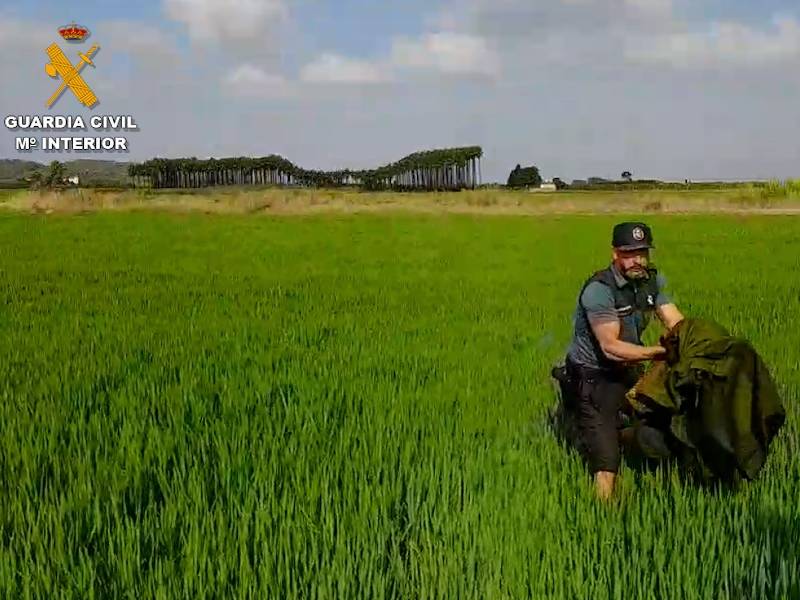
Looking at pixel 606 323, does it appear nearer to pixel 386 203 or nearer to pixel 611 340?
pixel 611 340

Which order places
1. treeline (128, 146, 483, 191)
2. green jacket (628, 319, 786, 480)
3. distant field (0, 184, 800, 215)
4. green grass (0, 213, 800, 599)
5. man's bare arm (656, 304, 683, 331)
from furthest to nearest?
treeline (128, 146, 483, 191) < distant field (0, 184, 800, 215) < man's bare arm (656, 304, 683, 331) < green jacket (628, 319, 786, 480) < green grass (0, 213, 800, 599)

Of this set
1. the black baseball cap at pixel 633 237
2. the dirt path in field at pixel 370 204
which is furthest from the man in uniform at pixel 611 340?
the dirt path in field at pixel 370 204

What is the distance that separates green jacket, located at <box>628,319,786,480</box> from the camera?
3.25m

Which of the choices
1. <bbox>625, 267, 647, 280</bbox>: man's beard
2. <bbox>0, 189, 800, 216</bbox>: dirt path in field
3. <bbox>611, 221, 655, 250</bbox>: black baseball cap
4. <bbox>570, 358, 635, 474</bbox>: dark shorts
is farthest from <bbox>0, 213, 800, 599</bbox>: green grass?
<bbox>0, 189, 800, 216</bbox>: dirt path in field

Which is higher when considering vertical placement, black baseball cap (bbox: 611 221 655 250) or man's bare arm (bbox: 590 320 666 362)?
black baseball cap (bbox: 611 221 655 250)

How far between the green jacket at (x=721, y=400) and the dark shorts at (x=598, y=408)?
351 mm

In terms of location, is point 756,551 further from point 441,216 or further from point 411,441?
point 441,216

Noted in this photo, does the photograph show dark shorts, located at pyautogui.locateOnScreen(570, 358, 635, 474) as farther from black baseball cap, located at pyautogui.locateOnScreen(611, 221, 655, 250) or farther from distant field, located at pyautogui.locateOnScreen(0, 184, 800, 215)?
distant field, located at pyautogui.locateOnScreen(0, 184, 800, 215)

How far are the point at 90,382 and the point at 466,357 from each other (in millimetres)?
2560

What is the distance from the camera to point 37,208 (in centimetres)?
2489

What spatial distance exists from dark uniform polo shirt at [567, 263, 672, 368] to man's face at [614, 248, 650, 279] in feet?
0.17

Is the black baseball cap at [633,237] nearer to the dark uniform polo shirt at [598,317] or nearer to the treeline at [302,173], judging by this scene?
the dark uniform polo shirt at [598,317]

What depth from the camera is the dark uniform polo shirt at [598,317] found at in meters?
3.70

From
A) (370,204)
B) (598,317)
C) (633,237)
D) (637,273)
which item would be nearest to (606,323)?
(598,317)
